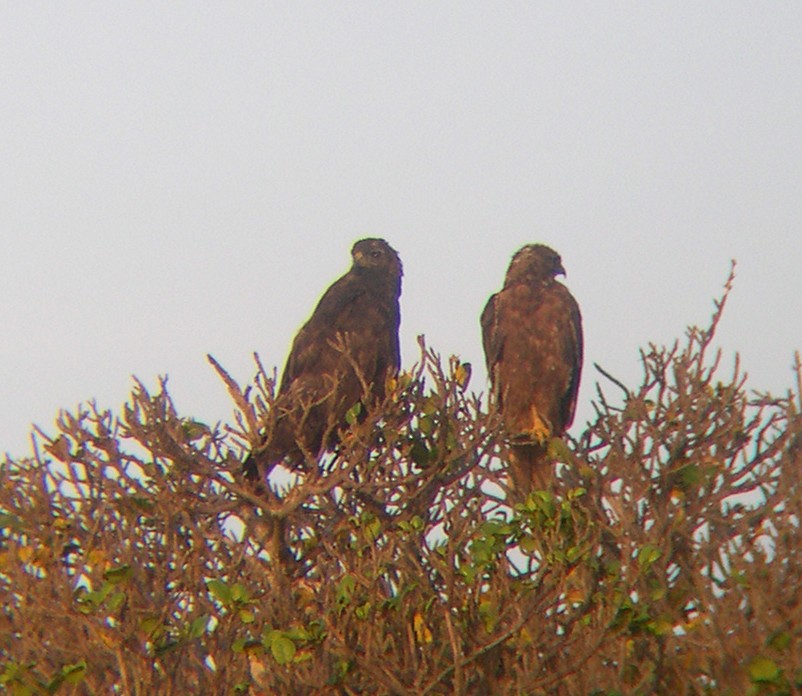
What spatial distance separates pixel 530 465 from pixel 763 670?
17.6ft

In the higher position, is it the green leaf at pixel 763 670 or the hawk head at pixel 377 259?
the hawk head at pixel 377 259

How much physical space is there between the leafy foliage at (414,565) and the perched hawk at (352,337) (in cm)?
189

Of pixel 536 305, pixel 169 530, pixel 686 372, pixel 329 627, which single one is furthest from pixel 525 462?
pixel 329 627

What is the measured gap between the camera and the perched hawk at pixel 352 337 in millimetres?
8242

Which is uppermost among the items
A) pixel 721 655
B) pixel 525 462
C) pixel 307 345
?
pixel 307 345

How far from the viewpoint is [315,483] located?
5875 mm

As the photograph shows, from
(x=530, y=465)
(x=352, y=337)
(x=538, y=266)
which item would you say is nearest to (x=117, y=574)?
(x=352, y=337)

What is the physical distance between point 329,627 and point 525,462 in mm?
4838

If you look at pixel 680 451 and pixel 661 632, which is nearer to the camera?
pixel 661 632

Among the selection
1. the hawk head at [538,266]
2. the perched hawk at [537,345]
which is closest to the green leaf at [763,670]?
the perched hawk at [537,345]

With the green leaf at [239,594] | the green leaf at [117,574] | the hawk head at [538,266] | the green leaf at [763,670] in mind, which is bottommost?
the green leaf at [763,670]

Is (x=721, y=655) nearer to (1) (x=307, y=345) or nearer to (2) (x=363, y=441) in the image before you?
(2) (x=363, y=441)

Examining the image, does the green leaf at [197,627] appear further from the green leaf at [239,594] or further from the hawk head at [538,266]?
the hawk head at [538,266]

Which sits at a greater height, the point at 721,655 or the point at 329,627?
the point at 329,627
